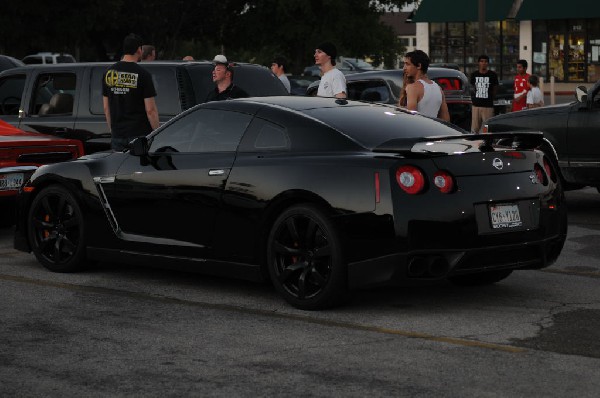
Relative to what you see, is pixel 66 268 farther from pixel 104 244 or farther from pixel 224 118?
pixel 224 118

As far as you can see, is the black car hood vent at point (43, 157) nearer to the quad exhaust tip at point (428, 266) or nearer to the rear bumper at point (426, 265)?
the rear bumper at point (426, 265)

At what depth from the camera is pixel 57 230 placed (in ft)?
32.3

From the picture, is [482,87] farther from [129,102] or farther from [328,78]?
[129,102]

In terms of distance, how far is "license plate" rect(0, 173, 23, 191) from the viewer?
39.0ft

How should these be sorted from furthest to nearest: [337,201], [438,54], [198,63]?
[438,54] < [198,63] < [337,201]

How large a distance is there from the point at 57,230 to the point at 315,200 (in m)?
2.73

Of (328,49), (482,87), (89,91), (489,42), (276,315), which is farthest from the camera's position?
(489,42)

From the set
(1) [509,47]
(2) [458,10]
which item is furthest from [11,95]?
(1) [509,47]

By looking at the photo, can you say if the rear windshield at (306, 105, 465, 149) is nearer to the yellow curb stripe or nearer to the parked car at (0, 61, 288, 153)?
the yellow curb stripe

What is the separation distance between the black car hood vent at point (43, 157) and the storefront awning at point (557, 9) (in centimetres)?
4567

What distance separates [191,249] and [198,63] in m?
4.68

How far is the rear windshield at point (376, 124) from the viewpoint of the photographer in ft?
27.3

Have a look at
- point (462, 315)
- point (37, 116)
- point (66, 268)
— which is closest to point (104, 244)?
point (66, 268)

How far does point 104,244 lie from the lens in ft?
31.1
